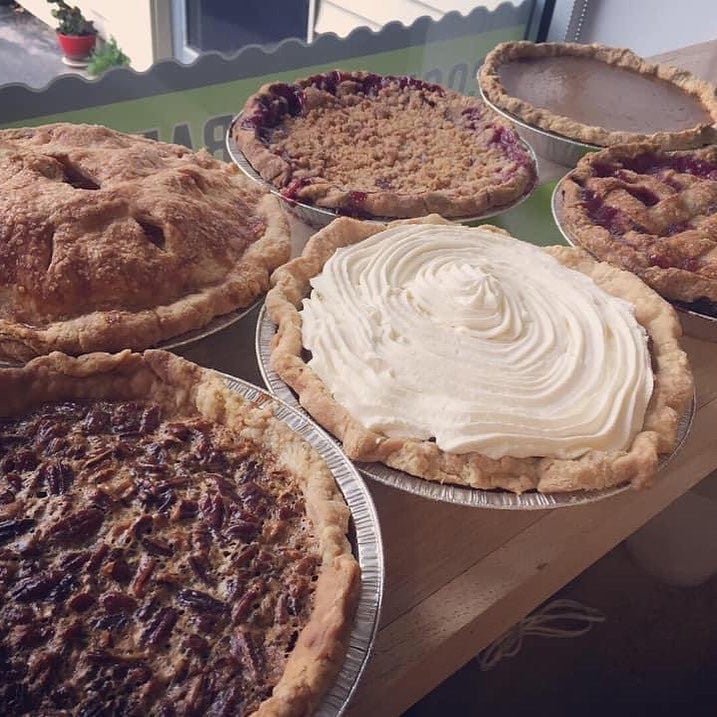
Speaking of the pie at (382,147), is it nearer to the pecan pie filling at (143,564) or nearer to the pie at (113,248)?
the pie at (113,248)

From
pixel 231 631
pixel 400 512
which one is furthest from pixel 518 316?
pixel 231 631

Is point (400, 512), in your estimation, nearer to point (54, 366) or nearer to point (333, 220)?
point (54, 366)

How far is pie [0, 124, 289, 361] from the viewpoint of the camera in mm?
1532

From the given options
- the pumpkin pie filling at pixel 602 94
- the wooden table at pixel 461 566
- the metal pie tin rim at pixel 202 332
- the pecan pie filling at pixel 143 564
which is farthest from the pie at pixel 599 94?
the pecan pie filling at pixel 143 564

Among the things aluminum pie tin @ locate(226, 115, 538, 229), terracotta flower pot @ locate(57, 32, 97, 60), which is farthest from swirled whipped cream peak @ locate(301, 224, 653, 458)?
terracotta flower pot @ locate(57, 32, 97, 60)

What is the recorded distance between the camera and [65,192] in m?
1.67

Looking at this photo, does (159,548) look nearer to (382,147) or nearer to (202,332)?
(202,332)

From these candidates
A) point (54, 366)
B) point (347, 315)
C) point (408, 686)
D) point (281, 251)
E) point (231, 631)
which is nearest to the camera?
point (231, 631)

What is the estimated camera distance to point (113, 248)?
63.3 inches

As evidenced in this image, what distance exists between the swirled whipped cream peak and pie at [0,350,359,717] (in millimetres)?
243

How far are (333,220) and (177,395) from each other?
0.80 m

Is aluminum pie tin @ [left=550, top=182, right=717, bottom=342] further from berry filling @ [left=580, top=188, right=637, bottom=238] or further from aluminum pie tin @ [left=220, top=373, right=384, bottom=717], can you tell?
aluminum pie tin @ [left=220, top=373, right=384, bottom=717]

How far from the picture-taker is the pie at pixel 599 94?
2.59 meters

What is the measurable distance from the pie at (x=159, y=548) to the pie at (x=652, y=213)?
116cm
